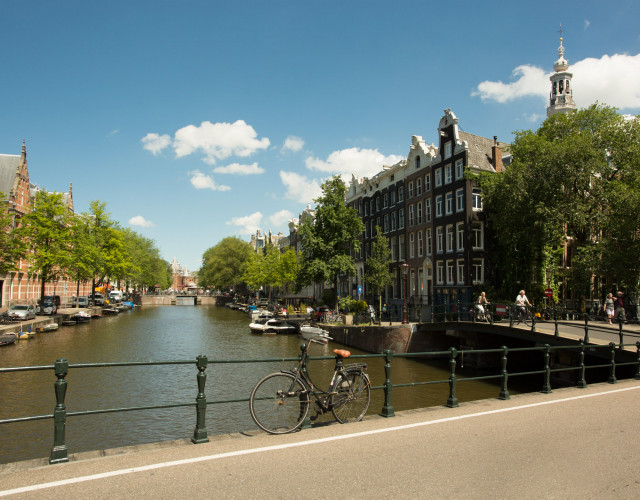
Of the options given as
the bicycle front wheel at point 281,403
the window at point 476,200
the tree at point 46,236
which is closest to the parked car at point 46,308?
the tree at point 46,236

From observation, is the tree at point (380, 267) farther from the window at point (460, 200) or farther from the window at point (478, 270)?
the window at point (478, 270)

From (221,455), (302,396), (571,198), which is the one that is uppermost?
(571,198)

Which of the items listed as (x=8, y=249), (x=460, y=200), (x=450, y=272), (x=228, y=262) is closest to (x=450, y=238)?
(x=450, y=272)

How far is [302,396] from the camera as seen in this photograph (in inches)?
310

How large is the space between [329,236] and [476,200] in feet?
57.0

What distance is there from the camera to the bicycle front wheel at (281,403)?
7453mm

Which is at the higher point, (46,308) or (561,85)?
(561,85)

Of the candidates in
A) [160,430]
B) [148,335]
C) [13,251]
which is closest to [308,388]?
[160,430]

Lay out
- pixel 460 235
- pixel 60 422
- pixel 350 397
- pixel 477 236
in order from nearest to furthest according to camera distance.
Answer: pixel 60 422
pixel 350 397
pixel 477 236
pixel 460 235

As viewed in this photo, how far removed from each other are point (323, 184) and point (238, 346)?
21.2 metres

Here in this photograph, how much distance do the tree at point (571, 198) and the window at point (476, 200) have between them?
155 cm

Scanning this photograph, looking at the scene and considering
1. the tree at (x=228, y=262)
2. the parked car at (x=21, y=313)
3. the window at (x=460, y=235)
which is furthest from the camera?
the tree at (x=228, y=262)

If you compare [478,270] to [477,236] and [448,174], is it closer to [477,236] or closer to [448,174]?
[477,236]

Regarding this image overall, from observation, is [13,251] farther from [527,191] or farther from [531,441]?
[531,441]
